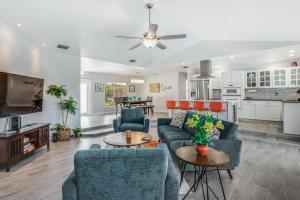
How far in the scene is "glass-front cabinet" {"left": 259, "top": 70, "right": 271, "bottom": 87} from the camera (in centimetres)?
751

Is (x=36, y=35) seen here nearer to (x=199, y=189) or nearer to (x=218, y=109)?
(x=199, y=189)

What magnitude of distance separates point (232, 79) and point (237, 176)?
609cm

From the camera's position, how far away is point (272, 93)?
778cm

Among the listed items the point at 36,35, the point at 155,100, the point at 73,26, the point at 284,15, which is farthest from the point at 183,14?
the point at 155,100

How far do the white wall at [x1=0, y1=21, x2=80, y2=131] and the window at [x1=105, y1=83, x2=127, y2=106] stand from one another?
5.05 m

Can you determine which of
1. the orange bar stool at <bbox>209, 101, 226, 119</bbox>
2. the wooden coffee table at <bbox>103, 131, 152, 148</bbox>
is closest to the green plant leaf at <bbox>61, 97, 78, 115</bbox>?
the wooden coffee table at <bbox>103, 131, 152, 148</bbox>

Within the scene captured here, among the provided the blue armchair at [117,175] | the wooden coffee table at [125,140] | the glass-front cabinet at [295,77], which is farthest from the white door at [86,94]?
the glass-front cabinet at [295,77]

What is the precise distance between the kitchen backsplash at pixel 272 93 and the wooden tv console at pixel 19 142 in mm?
8194

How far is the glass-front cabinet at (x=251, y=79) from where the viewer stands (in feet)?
25.8

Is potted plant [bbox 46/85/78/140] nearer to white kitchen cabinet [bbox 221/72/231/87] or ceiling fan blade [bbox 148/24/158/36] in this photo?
ceiling fan blade [bbox 148/24/158/36]

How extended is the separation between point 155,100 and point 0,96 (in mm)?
9218

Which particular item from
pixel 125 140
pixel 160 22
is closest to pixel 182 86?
pixel 160 22

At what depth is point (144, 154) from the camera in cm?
152

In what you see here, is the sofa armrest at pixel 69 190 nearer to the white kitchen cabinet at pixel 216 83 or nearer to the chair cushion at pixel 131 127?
the chair cushion at pixel 131 127
